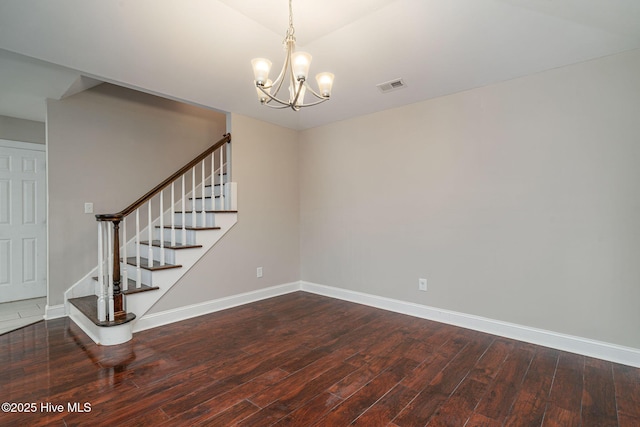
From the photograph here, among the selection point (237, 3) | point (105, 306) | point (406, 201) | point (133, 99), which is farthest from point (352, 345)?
point (133, 99)

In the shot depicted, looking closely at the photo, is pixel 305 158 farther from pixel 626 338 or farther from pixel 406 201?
pixel 626 338

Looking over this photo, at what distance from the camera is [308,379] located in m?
2.16

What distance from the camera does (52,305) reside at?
344cm

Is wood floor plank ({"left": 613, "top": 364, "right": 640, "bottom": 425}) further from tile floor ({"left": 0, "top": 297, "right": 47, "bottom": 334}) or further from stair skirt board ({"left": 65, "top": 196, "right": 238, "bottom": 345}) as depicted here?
tile floor ({"left": 0, "top": 297, "right": 47, "bottom": 334})

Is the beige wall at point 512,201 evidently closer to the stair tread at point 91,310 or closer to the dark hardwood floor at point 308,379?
the dark hardwood floor at point 308,379

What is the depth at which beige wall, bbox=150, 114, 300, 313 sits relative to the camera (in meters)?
3.62

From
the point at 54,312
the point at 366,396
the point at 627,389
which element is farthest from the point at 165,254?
the point at 627,389

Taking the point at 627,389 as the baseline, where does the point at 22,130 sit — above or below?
above

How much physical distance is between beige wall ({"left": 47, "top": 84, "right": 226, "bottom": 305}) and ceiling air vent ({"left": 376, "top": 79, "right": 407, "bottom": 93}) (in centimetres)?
292

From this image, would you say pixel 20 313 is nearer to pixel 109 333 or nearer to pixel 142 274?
pixel 142 274

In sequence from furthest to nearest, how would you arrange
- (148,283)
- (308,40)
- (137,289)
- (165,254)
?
(165,254), (148,283), (137,289), (308,40)

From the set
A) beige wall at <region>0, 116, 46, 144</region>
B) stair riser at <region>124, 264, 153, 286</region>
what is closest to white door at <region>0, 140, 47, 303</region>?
beige wall at <region>0, 116, 46, 144</region>

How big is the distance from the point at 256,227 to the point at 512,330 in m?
3.05

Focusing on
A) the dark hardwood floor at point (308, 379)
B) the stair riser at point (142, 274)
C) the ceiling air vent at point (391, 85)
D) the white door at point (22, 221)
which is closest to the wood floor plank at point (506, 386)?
the dark hardwood floor at point (308, 379)
